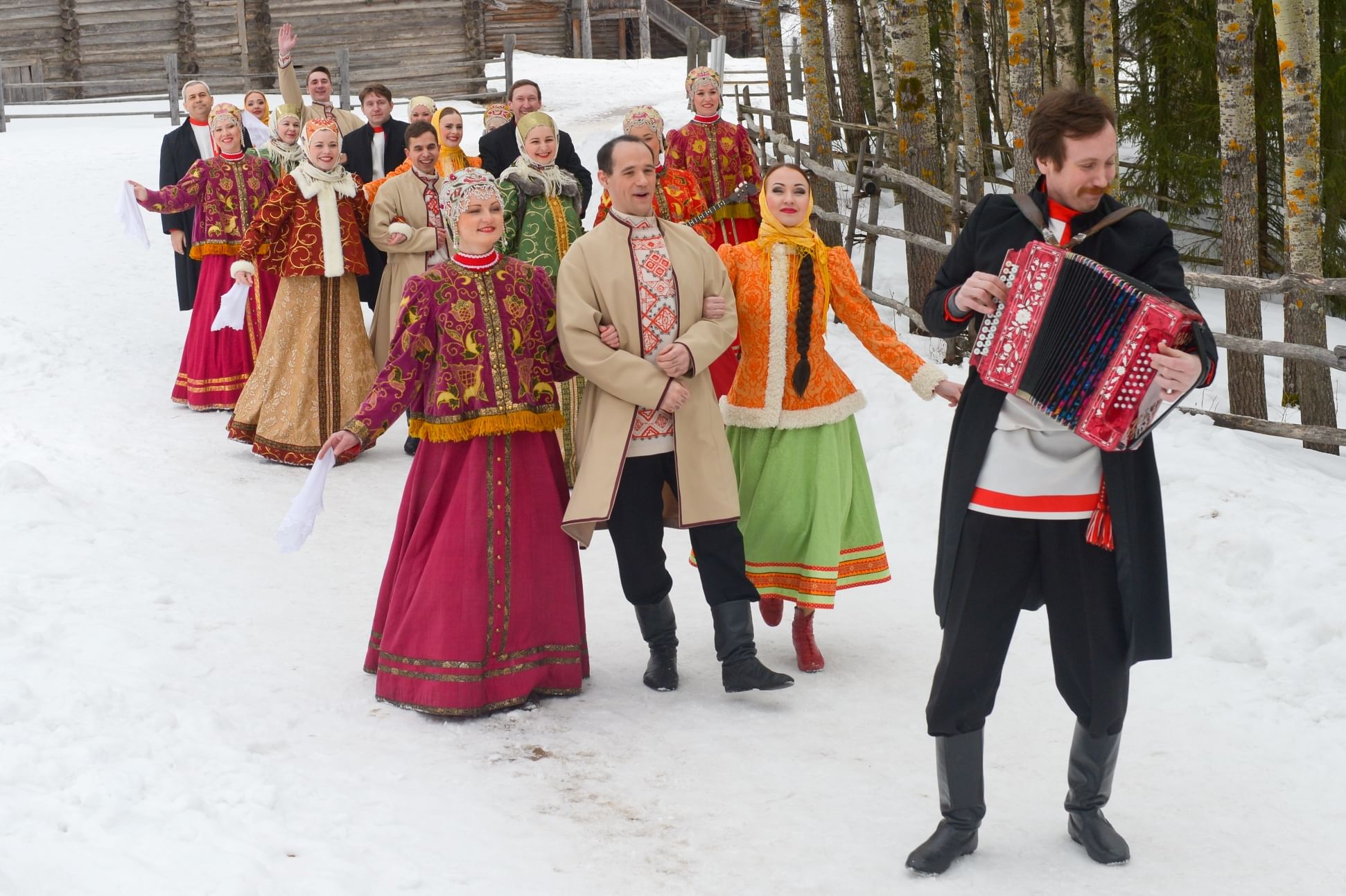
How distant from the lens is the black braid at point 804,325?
454 cm

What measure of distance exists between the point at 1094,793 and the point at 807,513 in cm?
151

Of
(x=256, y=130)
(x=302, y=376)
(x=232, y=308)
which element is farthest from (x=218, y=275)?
(x=256, y=130)

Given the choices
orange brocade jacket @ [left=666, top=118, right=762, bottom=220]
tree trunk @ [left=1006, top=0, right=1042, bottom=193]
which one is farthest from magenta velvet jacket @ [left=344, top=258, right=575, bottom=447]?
tree trunk @ [left=1006, top=0, right=1042, bottom=193]

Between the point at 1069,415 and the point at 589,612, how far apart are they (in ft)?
9.44

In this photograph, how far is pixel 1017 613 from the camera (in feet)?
10.5

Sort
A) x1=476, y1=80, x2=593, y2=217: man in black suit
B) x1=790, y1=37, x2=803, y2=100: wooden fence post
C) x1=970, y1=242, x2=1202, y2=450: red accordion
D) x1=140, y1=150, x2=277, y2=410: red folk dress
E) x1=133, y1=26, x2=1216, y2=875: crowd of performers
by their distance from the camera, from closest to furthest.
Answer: x1=970, y1=242, x2=1202, y2=450: red accordion, x1=133, y1=26, x2=1216, y2=875: crowd of performers, x1=476, y1=80, x2=593, y2=217: man in black suit, x1=140, y1=150, x2=277, y2=410: red folk dress, x1=790, y1=37, x2=803, y2=100: wooden fence post

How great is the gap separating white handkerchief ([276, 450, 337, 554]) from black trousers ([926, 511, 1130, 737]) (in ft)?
6.17

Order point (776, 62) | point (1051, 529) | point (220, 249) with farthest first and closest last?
point (776, 62), point (220, 249), point (1051, 529)

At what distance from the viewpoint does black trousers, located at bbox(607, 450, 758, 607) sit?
4375 mm

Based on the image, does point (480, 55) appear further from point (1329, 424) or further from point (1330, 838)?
point (1330, 838)

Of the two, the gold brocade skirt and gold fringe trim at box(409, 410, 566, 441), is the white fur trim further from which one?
the gold brocade skirt

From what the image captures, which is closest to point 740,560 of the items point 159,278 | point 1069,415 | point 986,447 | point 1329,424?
point 986,447

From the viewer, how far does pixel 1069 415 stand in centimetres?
291

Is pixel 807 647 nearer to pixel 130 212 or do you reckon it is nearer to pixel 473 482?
pixel 473 482
